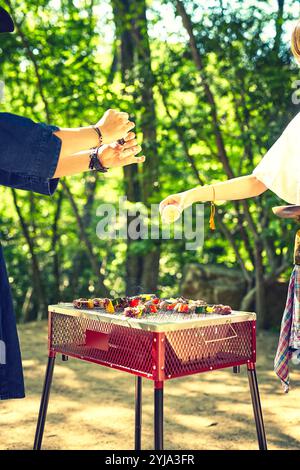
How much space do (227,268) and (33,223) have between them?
3.64 metres

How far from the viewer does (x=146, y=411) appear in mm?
4293

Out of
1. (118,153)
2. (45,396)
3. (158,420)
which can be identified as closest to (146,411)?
(45,396)

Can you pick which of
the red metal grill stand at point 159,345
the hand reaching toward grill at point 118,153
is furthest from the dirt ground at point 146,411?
the hand reaching toward grill at point 118,153

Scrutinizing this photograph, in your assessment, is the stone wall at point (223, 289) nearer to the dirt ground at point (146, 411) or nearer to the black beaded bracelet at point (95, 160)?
the dirt ground at point (146, 411)

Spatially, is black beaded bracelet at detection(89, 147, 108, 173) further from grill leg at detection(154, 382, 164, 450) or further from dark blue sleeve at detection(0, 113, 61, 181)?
grill leg at detection(154, 382, 164, 450)

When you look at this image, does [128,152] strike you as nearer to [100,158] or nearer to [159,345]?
[100,158]

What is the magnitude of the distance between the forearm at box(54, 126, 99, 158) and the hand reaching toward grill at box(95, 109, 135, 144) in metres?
0.03

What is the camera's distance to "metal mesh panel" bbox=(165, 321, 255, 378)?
2.46 metres

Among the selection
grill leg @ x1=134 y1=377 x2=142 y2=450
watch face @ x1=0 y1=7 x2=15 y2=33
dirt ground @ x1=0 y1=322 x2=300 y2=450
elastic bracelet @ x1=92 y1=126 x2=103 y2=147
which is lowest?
dirt ground @ x1=0 y1=322 x2=300 y2=450

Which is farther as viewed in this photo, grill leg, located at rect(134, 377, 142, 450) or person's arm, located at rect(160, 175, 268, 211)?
grill leg, located at rect(134, 377, 142, 450)

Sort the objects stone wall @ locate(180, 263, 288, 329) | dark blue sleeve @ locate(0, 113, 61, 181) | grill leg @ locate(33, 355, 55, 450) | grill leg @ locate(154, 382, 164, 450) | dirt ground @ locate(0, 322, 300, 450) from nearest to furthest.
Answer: dark blue sleeve @ locate(0, 113, 61, 181) < grill leg @ locate(154, 382, 164, 450) < grill leg @ locate(33, 355, 55, 450) < dirt ground @ locate(0, 322, 300, 450) < stone wall @ locate(180, 263, 288, 329)

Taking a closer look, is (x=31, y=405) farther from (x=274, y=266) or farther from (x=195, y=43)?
(x=195, y=43)

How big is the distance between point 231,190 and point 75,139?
3.10ft

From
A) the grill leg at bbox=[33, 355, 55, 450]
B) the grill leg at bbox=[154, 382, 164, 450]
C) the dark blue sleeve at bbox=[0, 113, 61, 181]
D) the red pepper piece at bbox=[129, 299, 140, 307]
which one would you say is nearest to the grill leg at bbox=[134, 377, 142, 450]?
the grill leg at bbox=[33, 355, 55, 450]
